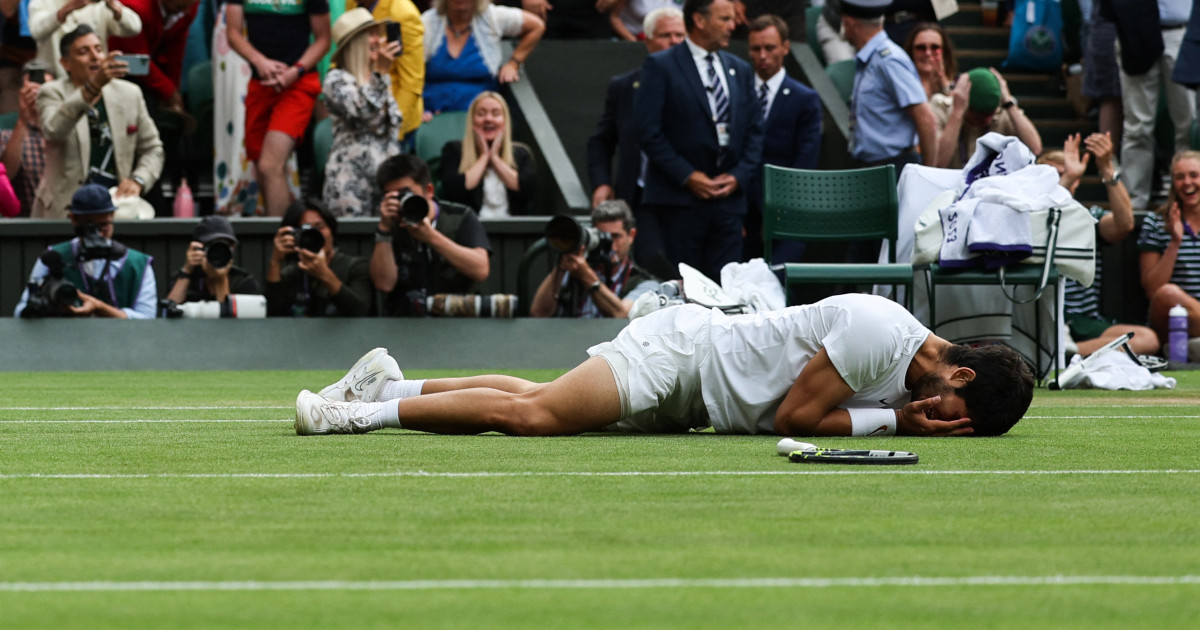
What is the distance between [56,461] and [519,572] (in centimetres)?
271

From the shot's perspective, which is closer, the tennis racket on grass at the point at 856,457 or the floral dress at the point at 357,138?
the tennis racket on grass at the point at 856,457

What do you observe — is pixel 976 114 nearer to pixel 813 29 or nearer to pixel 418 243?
pixel 813 29

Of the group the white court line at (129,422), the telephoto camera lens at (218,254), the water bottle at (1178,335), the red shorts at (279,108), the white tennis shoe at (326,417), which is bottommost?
the water bottle at (1178,335)

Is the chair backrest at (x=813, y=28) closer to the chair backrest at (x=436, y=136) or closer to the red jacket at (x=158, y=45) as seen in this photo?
the chair backrest at (x=436, y=136)

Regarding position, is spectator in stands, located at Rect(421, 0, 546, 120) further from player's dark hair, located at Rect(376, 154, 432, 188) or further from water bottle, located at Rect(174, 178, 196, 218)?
player's dark hair, located at Rect(376, 154, 432, 188)

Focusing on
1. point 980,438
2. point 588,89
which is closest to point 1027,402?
point 980,438

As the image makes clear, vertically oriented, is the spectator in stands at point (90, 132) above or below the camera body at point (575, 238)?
above

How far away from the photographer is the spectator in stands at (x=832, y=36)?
15.6 metres

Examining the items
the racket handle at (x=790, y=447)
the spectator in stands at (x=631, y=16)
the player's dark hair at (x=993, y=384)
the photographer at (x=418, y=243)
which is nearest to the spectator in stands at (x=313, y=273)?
the photographer at (x=418, y=243)

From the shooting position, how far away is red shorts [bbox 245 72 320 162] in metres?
13.3

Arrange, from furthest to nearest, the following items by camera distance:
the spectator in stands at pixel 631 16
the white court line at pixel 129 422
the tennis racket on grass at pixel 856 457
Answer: the spectator in stands at pixel 631 16
the white court line at pixel 129 422
the tennis racket on grass at pixel 856 457

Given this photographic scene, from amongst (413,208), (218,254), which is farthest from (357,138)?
(413,208)

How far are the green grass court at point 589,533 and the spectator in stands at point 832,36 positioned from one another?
376 inches

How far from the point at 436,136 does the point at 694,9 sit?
9.75ft
